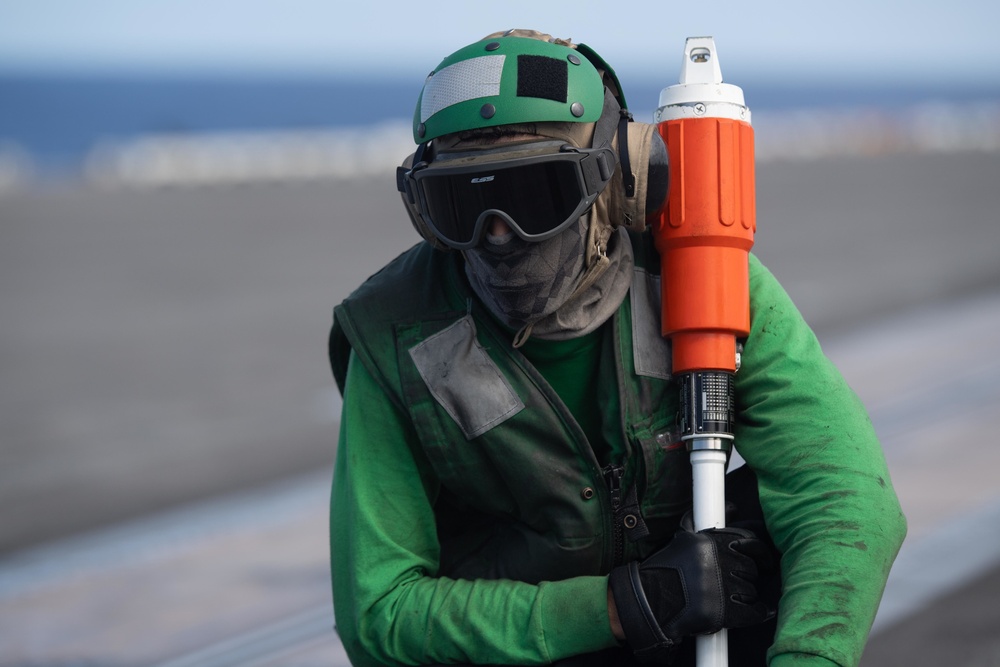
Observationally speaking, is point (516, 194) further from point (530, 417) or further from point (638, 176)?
point (530, 417)

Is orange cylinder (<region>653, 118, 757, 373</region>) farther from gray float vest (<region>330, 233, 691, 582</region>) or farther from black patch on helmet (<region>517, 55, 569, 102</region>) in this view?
black patch on helmet (<region>517, 55, 569, 102</region>)

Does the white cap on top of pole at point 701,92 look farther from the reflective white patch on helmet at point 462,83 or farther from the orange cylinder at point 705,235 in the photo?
the reflective white patch on helmet at point 462,83

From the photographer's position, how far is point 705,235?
8.09 feet

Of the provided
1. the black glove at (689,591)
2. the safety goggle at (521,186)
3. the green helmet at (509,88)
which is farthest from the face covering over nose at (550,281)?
the black glove at (689,591)

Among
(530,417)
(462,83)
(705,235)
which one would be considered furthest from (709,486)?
(462,83)

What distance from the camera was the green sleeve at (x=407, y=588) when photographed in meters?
2.39

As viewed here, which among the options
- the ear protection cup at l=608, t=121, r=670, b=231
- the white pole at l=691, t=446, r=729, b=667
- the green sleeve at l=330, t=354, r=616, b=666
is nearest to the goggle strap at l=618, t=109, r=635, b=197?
the ear protection cup at l=608, t=121, r=670, b=231

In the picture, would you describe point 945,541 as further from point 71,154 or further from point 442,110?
point 71,154

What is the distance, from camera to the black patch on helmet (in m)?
2.29

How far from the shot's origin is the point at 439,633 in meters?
2.44

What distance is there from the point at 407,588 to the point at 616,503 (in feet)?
1.45

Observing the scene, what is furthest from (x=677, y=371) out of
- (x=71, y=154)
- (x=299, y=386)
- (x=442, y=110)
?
(x=71, y=154)

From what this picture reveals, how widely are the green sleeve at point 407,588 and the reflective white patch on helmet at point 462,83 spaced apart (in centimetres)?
57

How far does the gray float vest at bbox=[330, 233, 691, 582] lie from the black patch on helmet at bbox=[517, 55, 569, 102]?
43 centimetres
